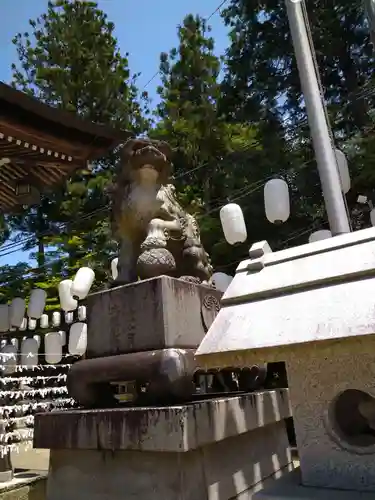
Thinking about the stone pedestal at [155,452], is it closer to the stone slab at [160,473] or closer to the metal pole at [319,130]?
the stone slab at [160,473]

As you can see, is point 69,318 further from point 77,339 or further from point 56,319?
point 77,339

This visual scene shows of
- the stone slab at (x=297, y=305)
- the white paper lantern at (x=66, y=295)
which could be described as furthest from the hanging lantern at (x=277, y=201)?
the stone slab at (x=297, y=305)

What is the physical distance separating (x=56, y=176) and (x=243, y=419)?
5.35m

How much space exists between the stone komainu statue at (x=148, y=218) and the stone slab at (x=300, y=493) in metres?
2.00

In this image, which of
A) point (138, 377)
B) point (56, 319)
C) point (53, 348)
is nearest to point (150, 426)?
point (138, 377)

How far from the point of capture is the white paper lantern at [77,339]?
10477 millimetres

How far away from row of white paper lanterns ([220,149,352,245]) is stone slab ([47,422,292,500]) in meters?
4.88

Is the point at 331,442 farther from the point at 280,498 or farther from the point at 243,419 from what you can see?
the point at 243,419

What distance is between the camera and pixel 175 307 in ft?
11.4

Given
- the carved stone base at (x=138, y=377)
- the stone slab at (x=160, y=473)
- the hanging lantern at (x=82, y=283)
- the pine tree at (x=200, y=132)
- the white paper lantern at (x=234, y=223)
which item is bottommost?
the stone slab at (x=160, y=473)

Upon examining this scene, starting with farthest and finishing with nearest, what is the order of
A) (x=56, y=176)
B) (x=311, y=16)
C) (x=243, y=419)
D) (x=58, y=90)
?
1. (x=58, y=90)
2. (x=311, y=16)
3. (x=56, y=176)
4. (x=243, y=419)

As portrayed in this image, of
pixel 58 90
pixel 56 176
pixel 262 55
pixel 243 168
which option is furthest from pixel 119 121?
pixel 56 176

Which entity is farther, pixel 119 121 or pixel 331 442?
pixel 119 121

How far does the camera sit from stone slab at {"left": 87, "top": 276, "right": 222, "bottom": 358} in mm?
3357
